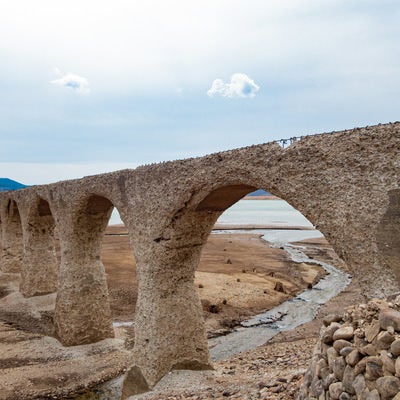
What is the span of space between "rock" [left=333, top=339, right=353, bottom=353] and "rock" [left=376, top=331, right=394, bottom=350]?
35 centimetres

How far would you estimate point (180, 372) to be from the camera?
7562 millimetres

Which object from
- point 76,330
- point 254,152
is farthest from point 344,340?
point 76,330

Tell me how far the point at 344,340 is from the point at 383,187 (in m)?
1.89

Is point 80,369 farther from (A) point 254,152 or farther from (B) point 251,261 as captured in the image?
(B) point 251,261

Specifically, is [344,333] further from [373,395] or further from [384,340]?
[373,395]

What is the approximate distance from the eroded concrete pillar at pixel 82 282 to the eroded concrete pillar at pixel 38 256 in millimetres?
4146

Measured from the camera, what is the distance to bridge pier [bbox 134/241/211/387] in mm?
7473

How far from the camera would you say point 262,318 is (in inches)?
542

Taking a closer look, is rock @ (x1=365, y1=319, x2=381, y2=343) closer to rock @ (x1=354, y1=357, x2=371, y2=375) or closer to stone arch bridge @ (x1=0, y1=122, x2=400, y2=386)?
rock @ (x1=354, y1=357, x2=371, y2=375)

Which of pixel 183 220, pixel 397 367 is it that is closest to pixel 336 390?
pixel 397 367

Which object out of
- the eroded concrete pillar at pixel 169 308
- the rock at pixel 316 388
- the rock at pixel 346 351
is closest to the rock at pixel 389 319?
the rock at pixel 346 351

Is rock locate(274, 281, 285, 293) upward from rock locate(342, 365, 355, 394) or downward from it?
downward

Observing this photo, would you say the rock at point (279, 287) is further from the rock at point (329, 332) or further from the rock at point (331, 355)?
the rock at point (331, 355)

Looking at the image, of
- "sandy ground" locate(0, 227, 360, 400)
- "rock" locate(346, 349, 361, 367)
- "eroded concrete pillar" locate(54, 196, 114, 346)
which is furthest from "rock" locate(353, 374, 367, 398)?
"eroded concrete pillar" locate(54, 196, 114, 346)
